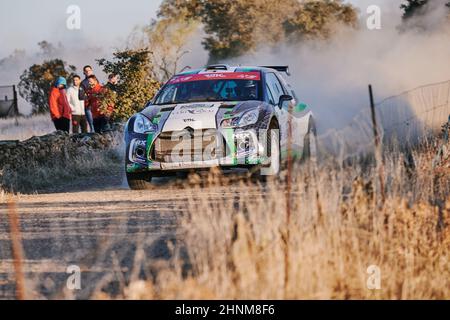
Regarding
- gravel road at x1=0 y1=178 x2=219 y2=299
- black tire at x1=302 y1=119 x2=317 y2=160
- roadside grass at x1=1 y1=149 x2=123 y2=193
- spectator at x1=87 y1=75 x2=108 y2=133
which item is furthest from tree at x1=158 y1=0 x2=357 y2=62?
gravel road at x1=0 y1=178 x2=219 y2=299

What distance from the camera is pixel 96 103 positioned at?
2138cm

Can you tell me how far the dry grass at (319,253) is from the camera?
23.7ft

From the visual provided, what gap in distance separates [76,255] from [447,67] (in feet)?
82.0

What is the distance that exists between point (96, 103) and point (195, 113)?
26.6 feet

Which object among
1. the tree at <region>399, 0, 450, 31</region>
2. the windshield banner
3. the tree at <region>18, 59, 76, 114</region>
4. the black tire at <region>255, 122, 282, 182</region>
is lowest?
the black tire at <region>255, 122, 282, 182</region>

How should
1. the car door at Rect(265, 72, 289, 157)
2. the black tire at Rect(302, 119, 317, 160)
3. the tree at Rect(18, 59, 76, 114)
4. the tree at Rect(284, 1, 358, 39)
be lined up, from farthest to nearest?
the tree at Rect(284, 1, 358, 39), the tree at Rect(18, 59, 76, 114), the black tire at Rect(302, 119, 317, 160), the car door at Rect(265, 72, 289, 157)

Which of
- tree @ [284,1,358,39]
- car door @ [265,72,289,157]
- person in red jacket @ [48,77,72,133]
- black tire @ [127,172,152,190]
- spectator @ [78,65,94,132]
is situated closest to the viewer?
black tire @ [127,172,152,190]

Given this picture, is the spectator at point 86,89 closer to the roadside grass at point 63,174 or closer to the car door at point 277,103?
the roadside grass at point 63,174

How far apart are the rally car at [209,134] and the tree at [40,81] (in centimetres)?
3389

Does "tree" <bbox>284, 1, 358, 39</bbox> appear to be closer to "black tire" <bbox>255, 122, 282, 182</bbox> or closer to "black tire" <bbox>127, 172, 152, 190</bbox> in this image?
"black tire" <bbox>255, 122, 282, 182</bbox>

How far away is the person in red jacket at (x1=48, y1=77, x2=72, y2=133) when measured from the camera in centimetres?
2169

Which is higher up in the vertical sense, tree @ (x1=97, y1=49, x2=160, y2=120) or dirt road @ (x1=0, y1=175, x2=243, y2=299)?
tree @ (x1=97, y1=49, x2=160, y2=120)
